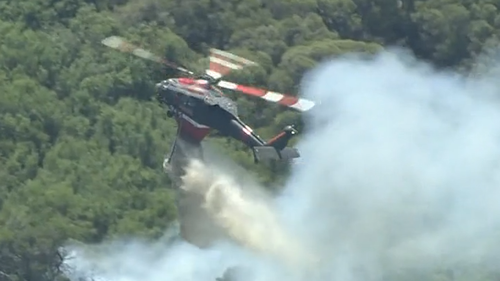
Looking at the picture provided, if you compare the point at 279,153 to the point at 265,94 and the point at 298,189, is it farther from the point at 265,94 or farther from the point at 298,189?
the point at 298,189

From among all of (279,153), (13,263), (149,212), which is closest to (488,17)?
(149,212)

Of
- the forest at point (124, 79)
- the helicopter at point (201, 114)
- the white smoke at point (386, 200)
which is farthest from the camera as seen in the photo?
the forest at point (124, 79)

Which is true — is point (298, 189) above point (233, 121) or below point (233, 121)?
below

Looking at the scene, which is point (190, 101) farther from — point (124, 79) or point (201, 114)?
point (124, 79)

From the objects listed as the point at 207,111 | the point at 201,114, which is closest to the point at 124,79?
the point at 201,114

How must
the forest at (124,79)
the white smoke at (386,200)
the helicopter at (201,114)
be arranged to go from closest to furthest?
the helicopter at (201,114)
the white smoke at (386,200)
the forest at (124,79)

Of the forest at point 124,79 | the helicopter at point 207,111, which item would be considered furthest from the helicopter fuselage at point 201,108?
the forest at point 124,79

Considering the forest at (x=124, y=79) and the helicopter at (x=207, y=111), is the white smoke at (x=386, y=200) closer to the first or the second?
the helicopter at (x=207, y=111)
